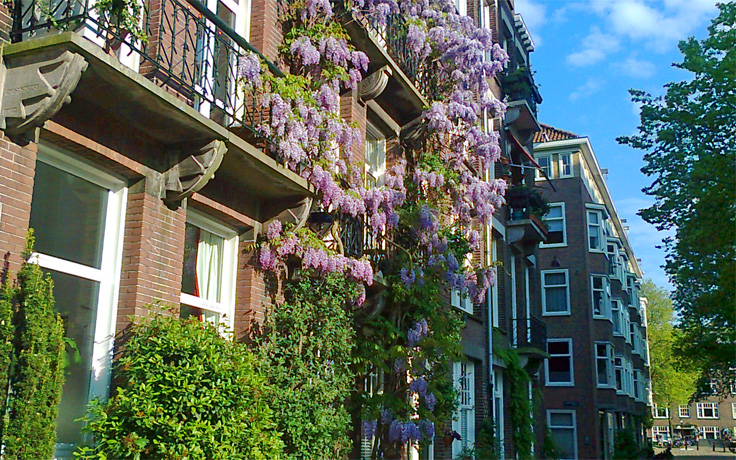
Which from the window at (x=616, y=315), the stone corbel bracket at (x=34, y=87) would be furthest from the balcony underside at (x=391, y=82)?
the window at (x=616, y=315)

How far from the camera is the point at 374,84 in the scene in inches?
514

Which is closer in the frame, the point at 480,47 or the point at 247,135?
the point at 247,135

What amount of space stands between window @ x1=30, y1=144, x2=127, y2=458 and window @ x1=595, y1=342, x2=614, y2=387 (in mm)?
35169

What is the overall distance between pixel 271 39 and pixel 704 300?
13.5 metres

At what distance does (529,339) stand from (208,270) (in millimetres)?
16838

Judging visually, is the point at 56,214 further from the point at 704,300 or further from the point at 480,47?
the point at 704,300

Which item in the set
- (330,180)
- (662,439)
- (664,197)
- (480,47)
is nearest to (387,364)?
(330,180)

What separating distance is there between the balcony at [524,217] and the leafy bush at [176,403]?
59.2 ft

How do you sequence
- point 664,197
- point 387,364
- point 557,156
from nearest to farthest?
point 387,364 → point 664,197 → point 557,156

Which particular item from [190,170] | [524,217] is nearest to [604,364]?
[524,217]

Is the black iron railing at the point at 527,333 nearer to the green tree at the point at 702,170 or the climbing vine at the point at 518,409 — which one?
the climbing vine at the point at 518,409

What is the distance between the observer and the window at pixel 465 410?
1800 cm

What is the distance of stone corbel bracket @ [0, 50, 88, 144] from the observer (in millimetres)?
6172

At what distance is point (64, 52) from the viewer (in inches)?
243
